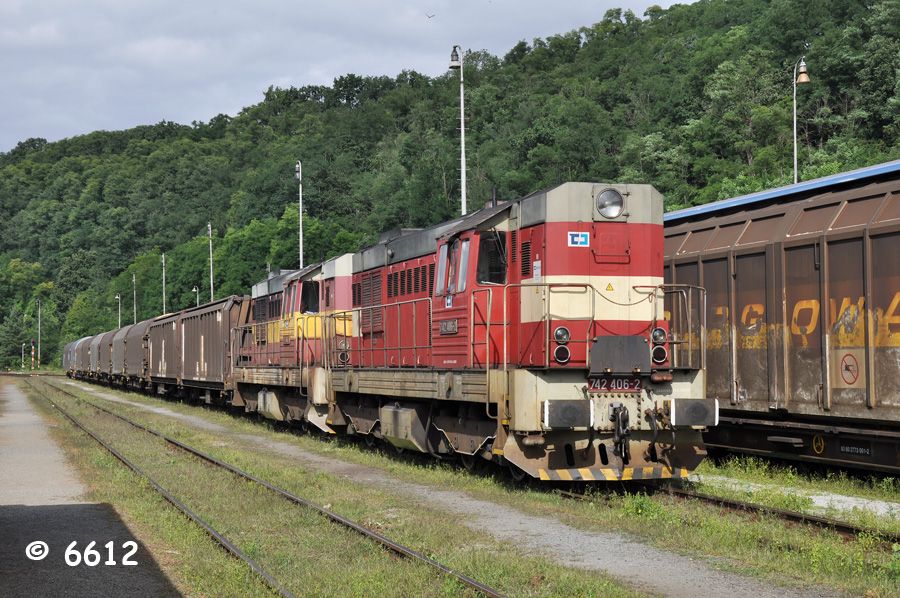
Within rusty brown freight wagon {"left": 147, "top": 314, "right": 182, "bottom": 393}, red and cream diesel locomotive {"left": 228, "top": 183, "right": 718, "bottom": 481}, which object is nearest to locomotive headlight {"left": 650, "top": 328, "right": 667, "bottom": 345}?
red and cream diesel locomotive {"left": 228, "top": 183, "right": 718, "bottom": 481}

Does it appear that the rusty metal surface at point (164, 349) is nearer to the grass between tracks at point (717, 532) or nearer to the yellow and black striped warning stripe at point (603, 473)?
the grass between tracks at point (717, 532)

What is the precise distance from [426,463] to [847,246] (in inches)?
306

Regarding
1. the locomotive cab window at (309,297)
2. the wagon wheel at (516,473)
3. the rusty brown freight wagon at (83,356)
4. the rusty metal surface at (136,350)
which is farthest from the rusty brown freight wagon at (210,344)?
the rusty brown freight wagon at (83,356)

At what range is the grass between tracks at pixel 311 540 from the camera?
27.1 feet

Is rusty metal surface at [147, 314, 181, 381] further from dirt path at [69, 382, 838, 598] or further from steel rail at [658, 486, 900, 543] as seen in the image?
steel rail at [658, 486, 900, 543]

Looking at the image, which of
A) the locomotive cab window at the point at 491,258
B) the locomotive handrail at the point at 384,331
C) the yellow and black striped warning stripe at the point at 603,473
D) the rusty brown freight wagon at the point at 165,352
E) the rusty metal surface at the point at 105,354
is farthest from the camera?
the rusty metal surface at the point at 105,354

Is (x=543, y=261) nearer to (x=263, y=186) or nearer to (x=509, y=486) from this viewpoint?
(x=509, y=486)

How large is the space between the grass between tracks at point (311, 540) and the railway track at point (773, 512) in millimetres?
2773

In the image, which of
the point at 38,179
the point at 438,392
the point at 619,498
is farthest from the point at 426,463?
the point at 38,179

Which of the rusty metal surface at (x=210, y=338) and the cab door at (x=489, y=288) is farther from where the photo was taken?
the rusty metal surface at (x=210, y=338)

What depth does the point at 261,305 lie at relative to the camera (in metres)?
27.8

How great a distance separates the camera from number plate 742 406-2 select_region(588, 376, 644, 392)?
12.5m

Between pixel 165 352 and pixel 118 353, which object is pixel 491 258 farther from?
pixel 118 353

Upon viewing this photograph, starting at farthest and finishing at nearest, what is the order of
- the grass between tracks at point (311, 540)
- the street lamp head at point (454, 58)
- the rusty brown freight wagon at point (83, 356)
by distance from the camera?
the rusty brown freight wagon at point (83, 356) → the street lamp head at point (454, 58) → the grass between tracks at point (311, 540)
